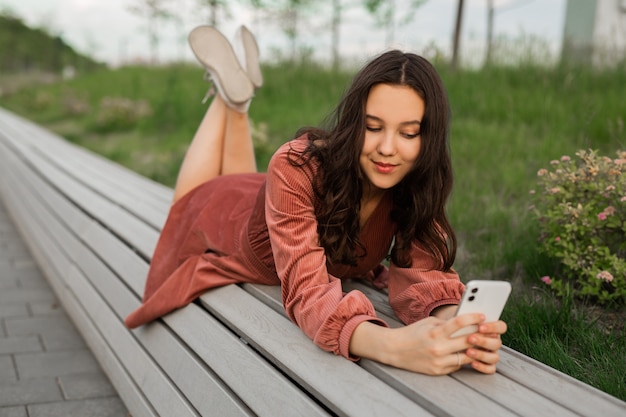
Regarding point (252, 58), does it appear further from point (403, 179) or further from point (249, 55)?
point (403, 179)

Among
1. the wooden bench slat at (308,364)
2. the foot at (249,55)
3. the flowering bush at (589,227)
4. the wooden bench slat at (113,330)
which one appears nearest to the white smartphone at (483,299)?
the wooden bench slat at (308,364)

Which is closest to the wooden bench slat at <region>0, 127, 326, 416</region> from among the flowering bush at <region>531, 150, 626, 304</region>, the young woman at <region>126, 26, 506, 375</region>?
the young woman at <region>126, 26, 506, 375</region>

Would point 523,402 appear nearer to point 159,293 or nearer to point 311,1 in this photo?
point 159,293

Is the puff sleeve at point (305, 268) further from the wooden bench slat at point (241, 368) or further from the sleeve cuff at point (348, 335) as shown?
the wooden bench slat at point (241, 368)

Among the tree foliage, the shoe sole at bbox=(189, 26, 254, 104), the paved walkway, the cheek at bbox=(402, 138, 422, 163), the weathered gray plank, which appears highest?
the tree foliage

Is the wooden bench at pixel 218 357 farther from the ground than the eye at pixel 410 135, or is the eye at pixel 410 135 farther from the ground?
the eye at pixel 410 135

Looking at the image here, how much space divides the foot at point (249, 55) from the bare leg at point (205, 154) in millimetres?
187

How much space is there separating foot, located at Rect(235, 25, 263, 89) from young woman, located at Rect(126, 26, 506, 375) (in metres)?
0.98

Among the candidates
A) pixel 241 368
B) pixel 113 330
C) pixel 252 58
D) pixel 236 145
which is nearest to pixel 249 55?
pixel 252 58

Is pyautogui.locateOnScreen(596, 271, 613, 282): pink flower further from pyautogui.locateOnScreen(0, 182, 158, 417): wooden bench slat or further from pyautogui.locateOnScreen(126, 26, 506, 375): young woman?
pyautogui.locateOnScreen(0, 182, 158, 417): wooden bench slat

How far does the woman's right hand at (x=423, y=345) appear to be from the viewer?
175 centimetres

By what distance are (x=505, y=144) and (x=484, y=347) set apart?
11.3 ft

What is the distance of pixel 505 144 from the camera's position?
5.04 metres

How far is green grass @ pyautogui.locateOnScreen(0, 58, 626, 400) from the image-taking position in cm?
244
